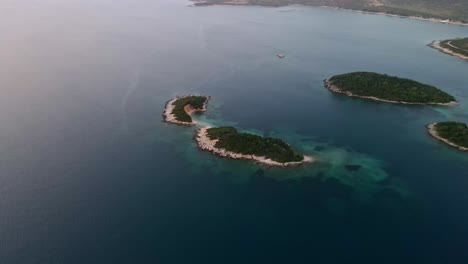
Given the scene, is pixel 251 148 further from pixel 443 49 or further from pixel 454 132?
pixel 443 49

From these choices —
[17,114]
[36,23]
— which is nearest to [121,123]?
[17,114]

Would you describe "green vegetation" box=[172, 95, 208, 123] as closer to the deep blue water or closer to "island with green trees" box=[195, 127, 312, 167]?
the deep blue water

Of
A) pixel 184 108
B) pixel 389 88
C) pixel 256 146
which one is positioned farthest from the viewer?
pixel 389 88

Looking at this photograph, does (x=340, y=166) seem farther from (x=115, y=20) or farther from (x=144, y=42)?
(x=115, y=20)

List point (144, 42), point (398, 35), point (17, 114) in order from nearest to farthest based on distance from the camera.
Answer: point (17, 114) → point (144, 42) → point (398, 35)

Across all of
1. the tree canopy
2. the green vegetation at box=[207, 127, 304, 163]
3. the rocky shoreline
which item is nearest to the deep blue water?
the green vegetation at box=[207, 127, 304, 163]

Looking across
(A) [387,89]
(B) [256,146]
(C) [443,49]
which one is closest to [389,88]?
(A) [387,89]
